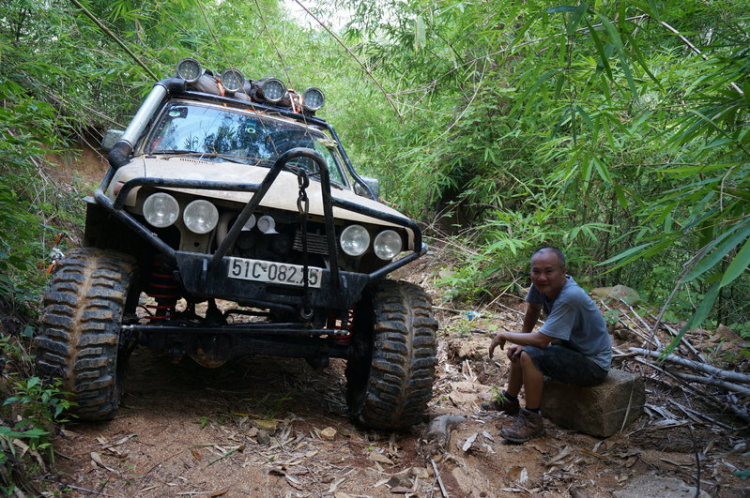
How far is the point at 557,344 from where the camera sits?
338 centimetres

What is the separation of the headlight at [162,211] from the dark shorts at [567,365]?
224 centimetres

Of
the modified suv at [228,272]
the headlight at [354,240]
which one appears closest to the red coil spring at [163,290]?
the modified suv at [228,272]

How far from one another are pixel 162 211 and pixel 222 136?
4.04 feet

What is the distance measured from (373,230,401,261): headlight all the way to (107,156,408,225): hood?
80 millimetres

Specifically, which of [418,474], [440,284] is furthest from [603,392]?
[440,284]

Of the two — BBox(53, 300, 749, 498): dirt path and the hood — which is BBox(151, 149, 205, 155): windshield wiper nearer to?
the hood

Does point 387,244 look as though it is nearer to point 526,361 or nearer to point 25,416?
point 526,361

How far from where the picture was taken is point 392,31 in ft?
20.2

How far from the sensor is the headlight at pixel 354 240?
3004mm

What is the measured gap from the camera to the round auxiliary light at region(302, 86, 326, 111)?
436 cm

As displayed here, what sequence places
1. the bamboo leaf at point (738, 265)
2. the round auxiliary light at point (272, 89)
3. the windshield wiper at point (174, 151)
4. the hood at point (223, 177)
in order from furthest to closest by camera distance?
the round auxiliary light at point (272, 89)
the windshield wiper at point (174, 151)
the hood at point (223, 177)
the bamboo leaf at point (738, 265)

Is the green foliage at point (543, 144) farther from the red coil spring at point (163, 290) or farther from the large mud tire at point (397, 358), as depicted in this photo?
the red coil spring at point (163, 290)

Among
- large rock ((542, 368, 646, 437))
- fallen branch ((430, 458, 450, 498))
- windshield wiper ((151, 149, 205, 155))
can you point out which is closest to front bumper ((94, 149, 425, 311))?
windshield wiper ((151, 149, 205, 155))

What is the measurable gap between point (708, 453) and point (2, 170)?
16.6 feet
